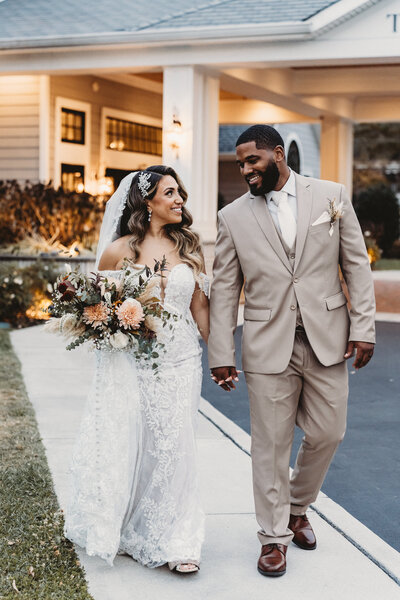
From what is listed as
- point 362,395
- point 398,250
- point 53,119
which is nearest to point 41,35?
point 53,119

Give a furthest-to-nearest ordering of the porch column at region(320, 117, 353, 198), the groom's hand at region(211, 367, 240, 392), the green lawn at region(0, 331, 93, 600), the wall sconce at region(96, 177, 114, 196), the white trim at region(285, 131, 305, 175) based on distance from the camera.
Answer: the white trim at region(285, 131, 305, 175), the porch column at region(320, 117, 353, 198), the wall sconce at region(96, 177, 114, 196), the groom's hand at region(211, 367, 240, 392), the green lawn at region(0, 331, 93, 600)

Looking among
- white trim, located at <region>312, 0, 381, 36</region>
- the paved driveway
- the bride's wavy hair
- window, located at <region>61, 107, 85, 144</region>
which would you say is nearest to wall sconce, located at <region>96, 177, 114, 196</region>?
window, located at <region>61, 107, 85, 144</region>

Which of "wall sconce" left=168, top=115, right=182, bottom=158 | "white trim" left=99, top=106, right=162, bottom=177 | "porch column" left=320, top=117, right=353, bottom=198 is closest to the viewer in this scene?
"wall sconce" left=168, top=115, right=182, bottom=158

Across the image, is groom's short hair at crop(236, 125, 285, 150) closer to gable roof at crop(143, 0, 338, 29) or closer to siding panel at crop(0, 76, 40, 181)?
gable roof at crop(143, 0, 338, 29)

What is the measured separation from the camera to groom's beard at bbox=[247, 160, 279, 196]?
166 inches

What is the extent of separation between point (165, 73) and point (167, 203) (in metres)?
9.00

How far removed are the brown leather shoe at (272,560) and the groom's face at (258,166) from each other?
163cm

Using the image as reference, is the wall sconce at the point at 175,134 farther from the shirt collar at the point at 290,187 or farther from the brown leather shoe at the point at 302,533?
the brown leather shoe at the point at 302,533

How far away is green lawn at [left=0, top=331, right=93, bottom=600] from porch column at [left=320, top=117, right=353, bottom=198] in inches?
607

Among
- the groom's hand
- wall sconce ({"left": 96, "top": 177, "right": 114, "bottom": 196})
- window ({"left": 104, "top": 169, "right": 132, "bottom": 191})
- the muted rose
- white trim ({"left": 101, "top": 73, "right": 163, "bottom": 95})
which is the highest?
white trim ({"left": 101, "top": 73, "right": 163, "bottom": 95})

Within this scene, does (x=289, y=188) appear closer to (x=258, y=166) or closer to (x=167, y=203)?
(x=258, y=166)

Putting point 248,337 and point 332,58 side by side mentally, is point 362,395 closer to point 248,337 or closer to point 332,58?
point 248,337

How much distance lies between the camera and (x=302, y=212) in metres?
4.28

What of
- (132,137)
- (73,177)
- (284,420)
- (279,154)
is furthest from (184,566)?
(132,137)
